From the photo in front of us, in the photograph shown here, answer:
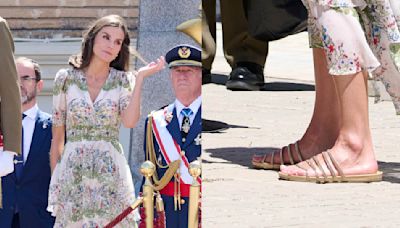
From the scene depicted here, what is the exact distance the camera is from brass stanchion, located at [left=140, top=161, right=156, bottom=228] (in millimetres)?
3598

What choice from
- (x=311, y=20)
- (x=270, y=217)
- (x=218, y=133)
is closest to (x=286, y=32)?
(x=218, y=133)

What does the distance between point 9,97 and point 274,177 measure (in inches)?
92.0

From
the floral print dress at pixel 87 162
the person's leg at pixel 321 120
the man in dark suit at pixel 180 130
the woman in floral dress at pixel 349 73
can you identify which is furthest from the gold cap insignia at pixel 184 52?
the person's leg at pixel 321 120

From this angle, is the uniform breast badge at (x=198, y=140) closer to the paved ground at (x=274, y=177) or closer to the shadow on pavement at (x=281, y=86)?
the paved ground at (x=274, y=177)

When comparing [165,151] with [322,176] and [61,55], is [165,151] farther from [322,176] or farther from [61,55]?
[322,176]

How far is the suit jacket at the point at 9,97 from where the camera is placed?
146 inches

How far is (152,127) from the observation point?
12.0 ft

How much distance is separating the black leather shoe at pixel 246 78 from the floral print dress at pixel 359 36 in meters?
3.76

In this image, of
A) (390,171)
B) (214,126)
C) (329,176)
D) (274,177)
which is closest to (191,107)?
(329,176)

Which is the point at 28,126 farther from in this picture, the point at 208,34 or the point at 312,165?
the point at 208,34

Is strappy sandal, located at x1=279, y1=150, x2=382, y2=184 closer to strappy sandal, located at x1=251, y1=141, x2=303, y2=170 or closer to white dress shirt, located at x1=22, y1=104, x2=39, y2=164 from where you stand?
strappy sandal, located at x1=251, y1=141, x2=303, y2=170

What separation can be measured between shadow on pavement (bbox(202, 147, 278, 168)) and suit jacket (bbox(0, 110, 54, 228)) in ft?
8.35

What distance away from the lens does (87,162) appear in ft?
12.1

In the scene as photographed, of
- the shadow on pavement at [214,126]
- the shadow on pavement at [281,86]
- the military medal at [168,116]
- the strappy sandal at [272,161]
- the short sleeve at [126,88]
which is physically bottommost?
the shadow on pavement at [281,86]
